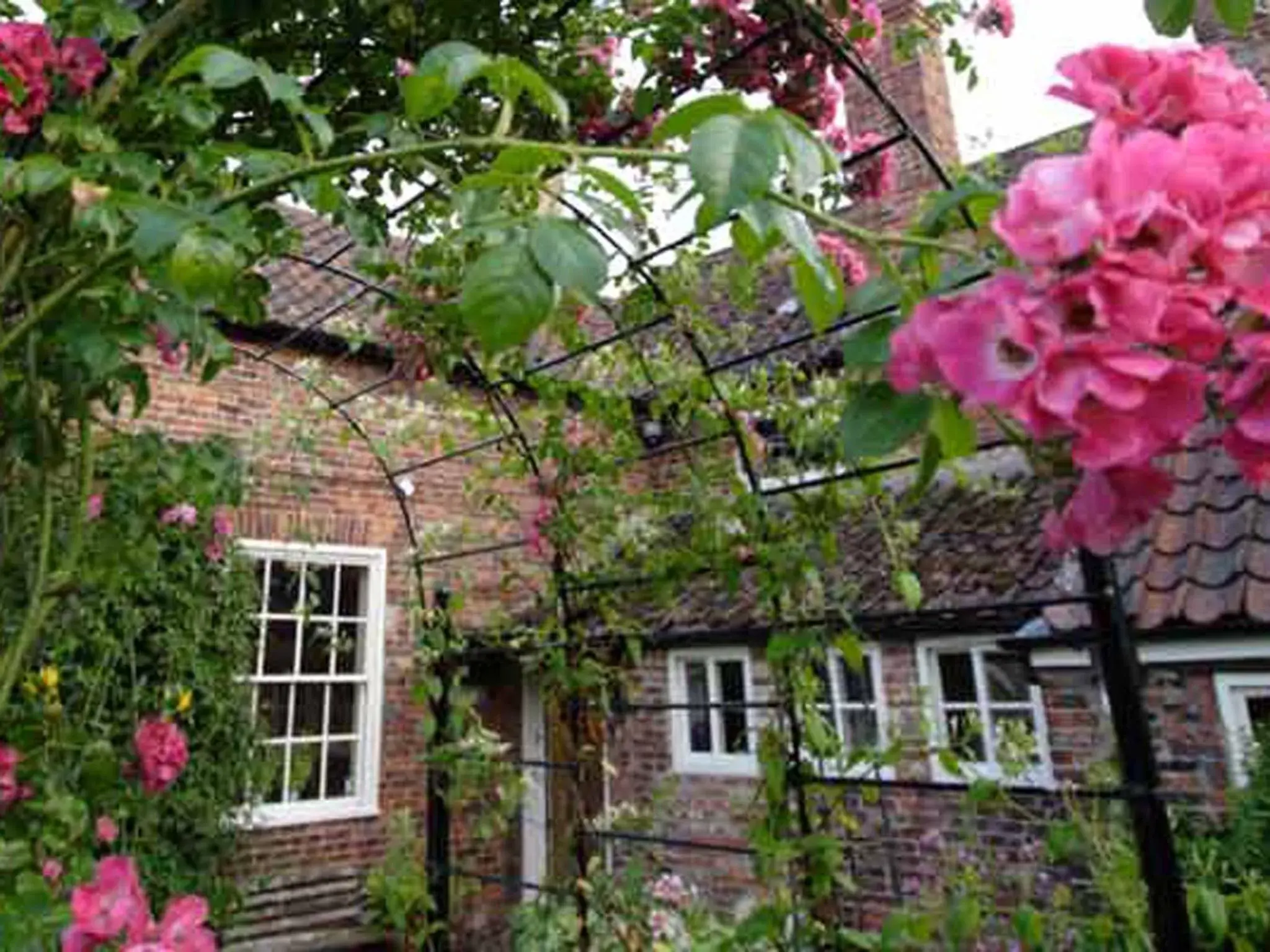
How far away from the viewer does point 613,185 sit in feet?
2.16

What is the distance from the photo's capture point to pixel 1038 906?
13.9ft

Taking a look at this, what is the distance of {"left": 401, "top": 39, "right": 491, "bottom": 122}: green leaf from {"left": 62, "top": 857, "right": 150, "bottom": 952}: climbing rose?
0.80 m

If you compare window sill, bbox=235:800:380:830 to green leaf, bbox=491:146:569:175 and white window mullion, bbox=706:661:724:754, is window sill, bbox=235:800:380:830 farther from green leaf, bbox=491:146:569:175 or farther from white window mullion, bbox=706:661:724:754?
green leaf, bbox=491:146:569:175

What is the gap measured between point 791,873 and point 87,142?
183 cm

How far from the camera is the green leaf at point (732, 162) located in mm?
558

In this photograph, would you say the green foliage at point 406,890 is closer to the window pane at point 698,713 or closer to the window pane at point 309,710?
the window pane at point 309,710

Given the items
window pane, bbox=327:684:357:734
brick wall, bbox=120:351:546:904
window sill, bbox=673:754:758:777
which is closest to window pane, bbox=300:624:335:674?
window pane, bbox=327:684:357:734

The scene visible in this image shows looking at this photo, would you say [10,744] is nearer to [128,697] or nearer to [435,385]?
[435,385]

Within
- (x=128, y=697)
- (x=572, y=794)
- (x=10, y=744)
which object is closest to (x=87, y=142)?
(x=10, y=744)

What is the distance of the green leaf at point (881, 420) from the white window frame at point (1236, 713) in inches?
166

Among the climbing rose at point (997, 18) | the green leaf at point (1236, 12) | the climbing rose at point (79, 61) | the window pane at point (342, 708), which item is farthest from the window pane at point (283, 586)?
the green leaf at point (1236, 12)

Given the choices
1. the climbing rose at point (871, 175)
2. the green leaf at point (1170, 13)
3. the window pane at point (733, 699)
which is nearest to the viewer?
the green leaf at point (1170, 13)

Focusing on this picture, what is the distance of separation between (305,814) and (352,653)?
1.06 metres

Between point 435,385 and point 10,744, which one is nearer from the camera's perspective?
point 10,744
